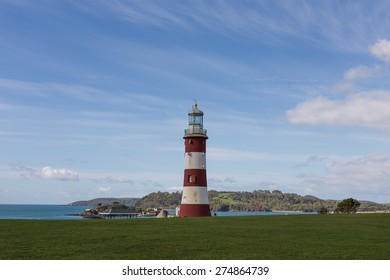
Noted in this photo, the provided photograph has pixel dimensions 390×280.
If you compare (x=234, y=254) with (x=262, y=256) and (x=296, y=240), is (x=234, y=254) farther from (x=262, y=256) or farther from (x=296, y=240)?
(x=296, y=240)

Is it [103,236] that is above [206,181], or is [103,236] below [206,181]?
below

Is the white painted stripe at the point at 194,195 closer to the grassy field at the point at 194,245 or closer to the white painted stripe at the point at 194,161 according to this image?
the white painted stripe at the point at 194,161

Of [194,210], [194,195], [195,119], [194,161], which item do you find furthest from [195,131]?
[194,210]

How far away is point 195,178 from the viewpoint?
152 feet

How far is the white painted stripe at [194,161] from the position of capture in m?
46.3

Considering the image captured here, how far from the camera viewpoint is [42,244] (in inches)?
787

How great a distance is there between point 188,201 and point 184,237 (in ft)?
77.0

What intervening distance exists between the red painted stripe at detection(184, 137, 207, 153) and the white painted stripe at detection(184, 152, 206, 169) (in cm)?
41

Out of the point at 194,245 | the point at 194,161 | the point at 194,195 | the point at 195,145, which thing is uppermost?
the point at 195,145

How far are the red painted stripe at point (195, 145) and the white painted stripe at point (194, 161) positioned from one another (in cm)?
41

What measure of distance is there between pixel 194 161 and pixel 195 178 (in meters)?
1.73

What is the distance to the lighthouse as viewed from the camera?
152 ft

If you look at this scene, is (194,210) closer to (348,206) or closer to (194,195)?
(194,195)
